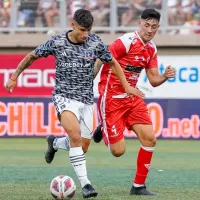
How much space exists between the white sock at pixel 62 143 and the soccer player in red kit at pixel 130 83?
0.48 m

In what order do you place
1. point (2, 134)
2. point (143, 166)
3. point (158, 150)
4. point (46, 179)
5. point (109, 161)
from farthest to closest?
point (2, 134)
point (158, 150)
point (109, 161)
point (46, 179)
point (143, 166)

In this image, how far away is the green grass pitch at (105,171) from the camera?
364 inches

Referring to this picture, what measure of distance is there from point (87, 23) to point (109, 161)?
564 centimetres

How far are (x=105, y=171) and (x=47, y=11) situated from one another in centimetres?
842

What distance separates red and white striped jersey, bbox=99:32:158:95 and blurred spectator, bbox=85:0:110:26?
10074 millimetres

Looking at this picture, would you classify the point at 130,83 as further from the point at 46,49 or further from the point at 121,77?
the point at 46,49

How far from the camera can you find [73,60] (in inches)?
348

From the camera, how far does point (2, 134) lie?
18844 mm

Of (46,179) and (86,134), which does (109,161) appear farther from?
(86,134)

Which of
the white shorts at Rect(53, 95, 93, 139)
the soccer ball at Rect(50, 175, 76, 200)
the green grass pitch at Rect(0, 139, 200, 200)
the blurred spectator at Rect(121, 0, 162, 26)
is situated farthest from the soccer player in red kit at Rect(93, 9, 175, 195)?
the blurred spectator at Rect(121, 0, 162, 26)

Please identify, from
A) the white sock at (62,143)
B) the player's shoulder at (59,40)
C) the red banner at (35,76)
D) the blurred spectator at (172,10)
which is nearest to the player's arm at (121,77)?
the player's shoulder at (59,40)

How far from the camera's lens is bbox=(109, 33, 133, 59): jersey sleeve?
9.63 meters

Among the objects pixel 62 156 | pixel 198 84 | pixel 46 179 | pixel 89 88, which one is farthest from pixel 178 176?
pixel 198 84

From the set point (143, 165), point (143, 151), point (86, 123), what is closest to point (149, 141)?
point (143, 151)
